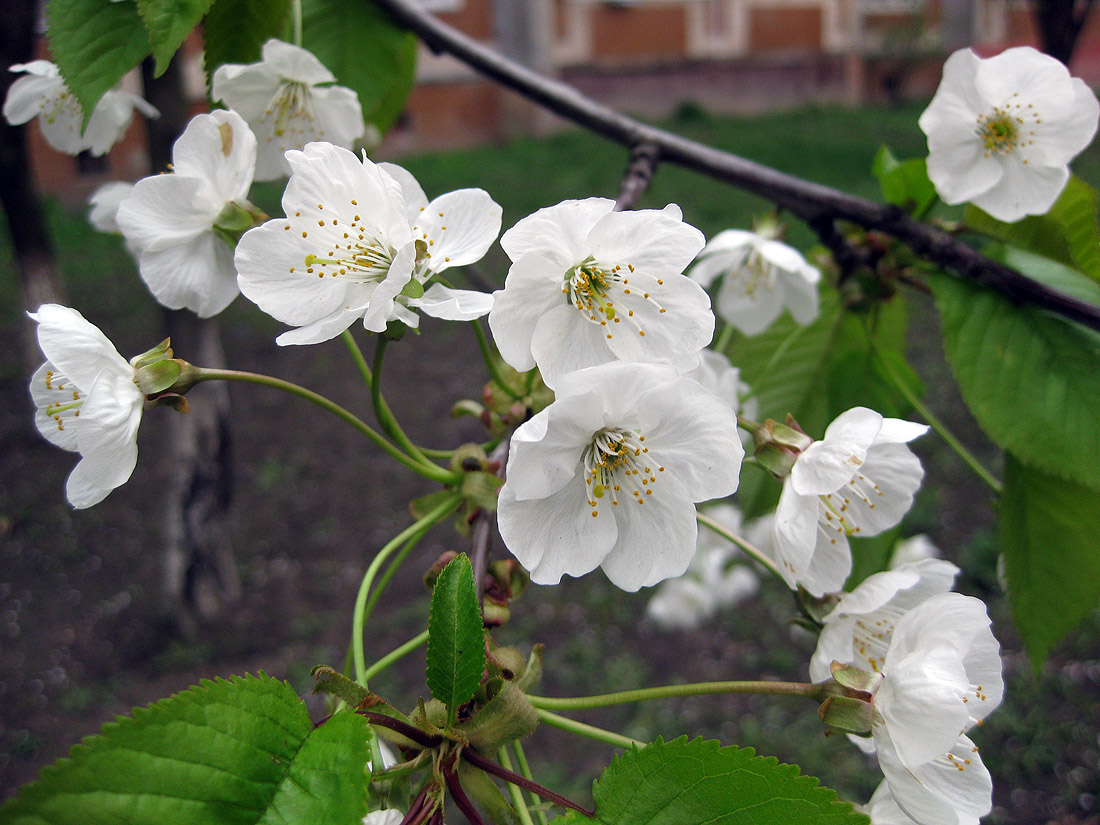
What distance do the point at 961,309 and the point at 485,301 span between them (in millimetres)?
770

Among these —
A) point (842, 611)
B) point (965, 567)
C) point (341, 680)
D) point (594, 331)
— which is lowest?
point (965, 567)

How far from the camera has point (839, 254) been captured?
137cm

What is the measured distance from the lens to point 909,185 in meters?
1.30

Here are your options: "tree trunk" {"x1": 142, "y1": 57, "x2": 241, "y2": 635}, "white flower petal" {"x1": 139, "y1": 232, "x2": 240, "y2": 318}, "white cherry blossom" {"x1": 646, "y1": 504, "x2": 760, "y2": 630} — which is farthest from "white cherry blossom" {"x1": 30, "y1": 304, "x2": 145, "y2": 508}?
"white cherry blossom" {"x1": 646, "y1": 504, "x2": 760, "y2": 630}

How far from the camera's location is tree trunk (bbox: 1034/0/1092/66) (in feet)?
4.89

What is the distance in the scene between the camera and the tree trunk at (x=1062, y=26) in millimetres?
1491

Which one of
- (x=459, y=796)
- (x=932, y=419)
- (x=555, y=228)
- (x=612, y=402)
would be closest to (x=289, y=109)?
(x=555, y=228)

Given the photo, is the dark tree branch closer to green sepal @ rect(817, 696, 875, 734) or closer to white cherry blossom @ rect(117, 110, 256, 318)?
white cherry blossom @ rect(117, 110, 256, 318)

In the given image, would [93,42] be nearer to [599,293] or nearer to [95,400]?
[95,400]

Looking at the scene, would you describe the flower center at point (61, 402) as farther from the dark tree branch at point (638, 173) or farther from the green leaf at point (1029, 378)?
the green leaf at point (1029, 378)

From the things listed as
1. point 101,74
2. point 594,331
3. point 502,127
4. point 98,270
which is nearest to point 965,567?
point 594,331

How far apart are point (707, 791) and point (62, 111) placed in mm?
1274

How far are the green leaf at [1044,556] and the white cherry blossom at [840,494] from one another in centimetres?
38

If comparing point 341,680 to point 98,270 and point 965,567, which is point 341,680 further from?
point 98,270
